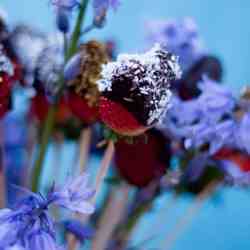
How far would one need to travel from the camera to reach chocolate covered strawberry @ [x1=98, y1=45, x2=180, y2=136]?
13.7 inches

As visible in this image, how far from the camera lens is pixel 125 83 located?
350 millimetres

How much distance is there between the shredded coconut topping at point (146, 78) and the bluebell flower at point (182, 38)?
0.52ft

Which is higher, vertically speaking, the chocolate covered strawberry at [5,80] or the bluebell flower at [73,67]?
the bluebell flower at [73,67]

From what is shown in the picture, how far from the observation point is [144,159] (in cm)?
44

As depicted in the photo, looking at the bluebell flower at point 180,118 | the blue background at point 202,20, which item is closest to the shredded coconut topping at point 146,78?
the bluebell flower at point 180,118

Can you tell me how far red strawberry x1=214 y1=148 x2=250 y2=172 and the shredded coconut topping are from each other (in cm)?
15

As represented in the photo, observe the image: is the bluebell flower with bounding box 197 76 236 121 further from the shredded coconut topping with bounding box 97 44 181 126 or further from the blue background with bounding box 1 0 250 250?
the blue background with bounding box 1 0 250 250

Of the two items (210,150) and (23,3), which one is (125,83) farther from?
(23,3)

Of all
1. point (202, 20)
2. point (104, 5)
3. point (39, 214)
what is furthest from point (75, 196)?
point (202, 20)

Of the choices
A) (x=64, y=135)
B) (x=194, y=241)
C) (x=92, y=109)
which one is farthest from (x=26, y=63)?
(x=194, y=241)

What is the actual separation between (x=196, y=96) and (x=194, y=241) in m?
0.50

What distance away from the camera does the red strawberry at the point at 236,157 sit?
1.62 ft

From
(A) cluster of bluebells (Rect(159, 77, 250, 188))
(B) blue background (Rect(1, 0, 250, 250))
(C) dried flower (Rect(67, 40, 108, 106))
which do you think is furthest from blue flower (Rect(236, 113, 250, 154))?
(B) blue background (Rect(1, 0, 250, 250))

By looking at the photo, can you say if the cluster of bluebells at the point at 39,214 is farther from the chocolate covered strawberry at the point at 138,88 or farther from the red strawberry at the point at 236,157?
the red strawberry at the point at 236,157
